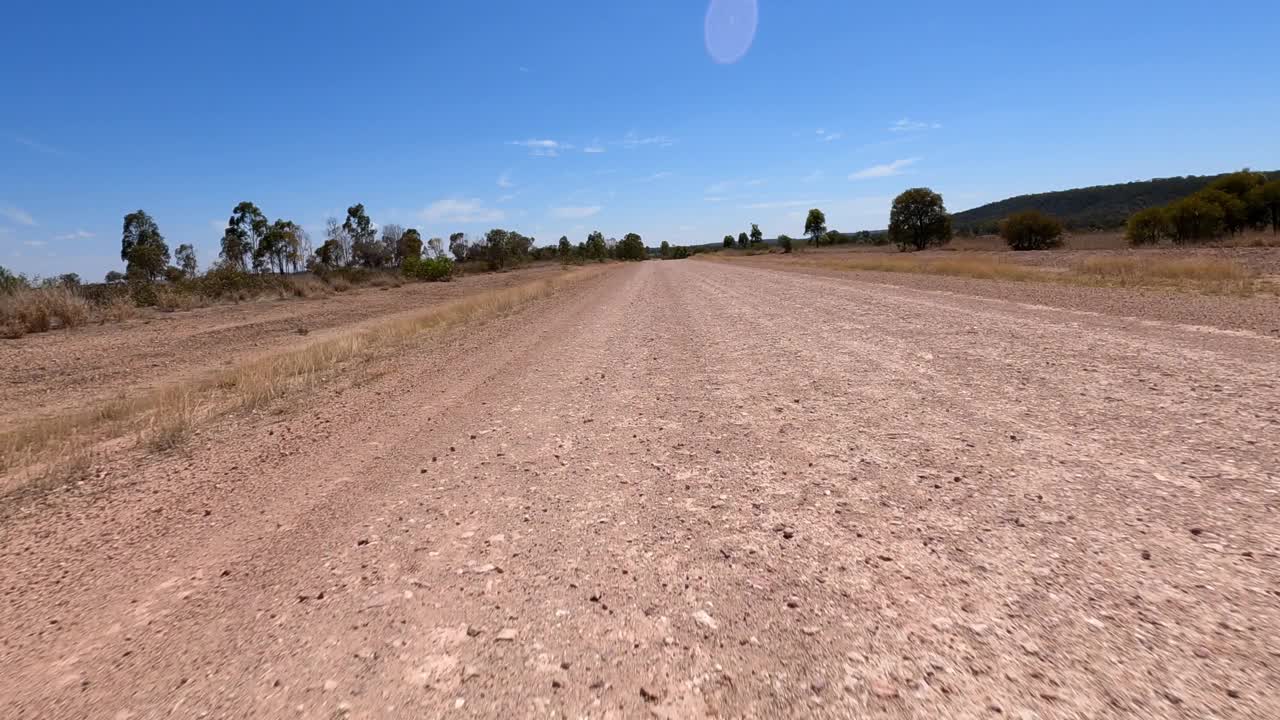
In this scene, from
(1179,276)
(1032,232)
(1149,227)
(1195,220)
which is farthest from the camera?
(1032,232)

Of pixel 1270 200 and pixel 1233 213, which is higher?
pixel 1270 200

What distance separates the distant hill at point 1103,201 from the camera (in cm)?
10931

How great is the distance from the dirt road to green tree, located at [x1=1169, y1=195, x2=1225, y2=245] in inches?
1883

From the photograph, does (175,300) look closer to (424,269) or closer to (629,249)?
(424,269)

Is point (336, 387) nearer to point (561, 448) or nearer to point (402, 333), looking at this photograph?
point (561, 448)

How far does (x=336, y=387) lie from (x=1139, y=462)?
839cm

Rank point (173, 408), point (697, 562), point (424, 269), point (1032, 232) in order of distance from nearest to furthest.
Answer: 1. point (697, 562)
2. point (173, 408)
3. point (424, 269)
4. point (1032, 232)

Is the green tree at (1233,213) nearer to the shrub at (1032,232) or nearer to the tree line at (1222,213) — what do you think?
the tree line at (1222,213)

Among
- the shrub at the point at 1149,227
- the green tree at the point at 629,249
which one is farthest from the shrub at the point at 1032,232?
the green tree at the point at 629,249

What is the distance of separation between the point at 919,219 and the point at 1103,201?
83.6m

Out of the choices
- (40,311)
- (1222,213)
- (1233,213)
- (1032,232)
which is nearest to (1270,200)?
(1233,213)

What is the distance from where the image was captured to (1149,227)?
1740 inches

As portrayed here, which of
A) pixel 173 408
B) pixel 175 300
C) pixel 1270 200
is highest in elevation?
pixel 1270 200

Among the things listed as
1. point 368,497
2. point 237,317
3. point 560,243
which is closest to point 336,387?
point 368,497
